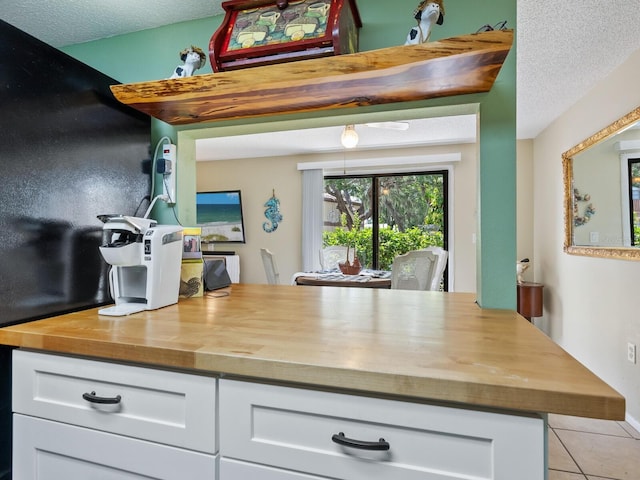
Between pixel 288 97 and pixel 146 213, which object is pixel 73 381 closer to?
pixel 146 213

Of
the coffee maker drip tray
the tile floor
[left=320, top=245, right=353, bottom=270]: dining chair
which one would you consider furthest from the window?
the coffee maker drip tray

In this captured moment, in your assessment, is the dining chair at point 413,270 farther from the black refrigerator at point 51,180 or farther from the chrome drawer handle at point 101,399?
the chrome drawer handle at point 101,399

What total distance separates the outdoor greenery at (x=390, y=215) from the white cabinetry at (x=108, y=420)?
4.21 metres

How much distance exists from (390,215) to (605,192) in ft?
8.24

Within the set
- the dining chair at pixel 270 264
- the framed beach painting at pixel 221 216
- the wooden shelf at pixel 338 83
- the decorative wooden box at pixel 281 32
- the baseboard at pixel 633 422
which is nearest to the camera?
the wooden shelf at pixel 338 83

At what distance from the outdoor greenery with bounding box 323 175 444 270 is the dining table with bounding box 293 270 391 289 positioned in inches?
53.1

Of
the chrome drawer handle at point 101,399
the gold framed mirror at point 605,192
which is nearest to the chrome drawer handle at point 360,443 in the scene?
the chrome drawer handle at point 101,399

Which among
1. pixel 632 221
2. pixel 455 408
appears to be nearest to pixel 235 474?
pixel 455 408

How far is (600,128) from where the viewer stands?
102 inches

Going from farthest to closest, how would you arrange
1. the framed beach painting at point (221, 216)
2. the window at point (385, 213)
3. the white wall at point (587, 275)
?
the framed beach painting at point (221, 216)
the window at point (385, 213)
the white wall at point (587, 275)

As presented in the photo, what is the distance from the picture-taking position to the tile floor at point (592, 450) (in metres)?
1.75

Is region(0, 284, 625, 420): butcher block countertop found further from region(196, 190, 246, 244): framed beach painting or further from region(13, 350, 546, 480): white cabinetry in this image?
region(196, 190, 246, 244): framed beach painting

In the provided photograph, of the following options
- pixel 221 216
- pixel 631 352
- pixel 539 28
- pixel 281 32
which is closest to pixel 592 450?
pixel 631 352

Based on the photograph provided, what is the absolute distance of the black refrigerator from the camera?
3.16 ft
